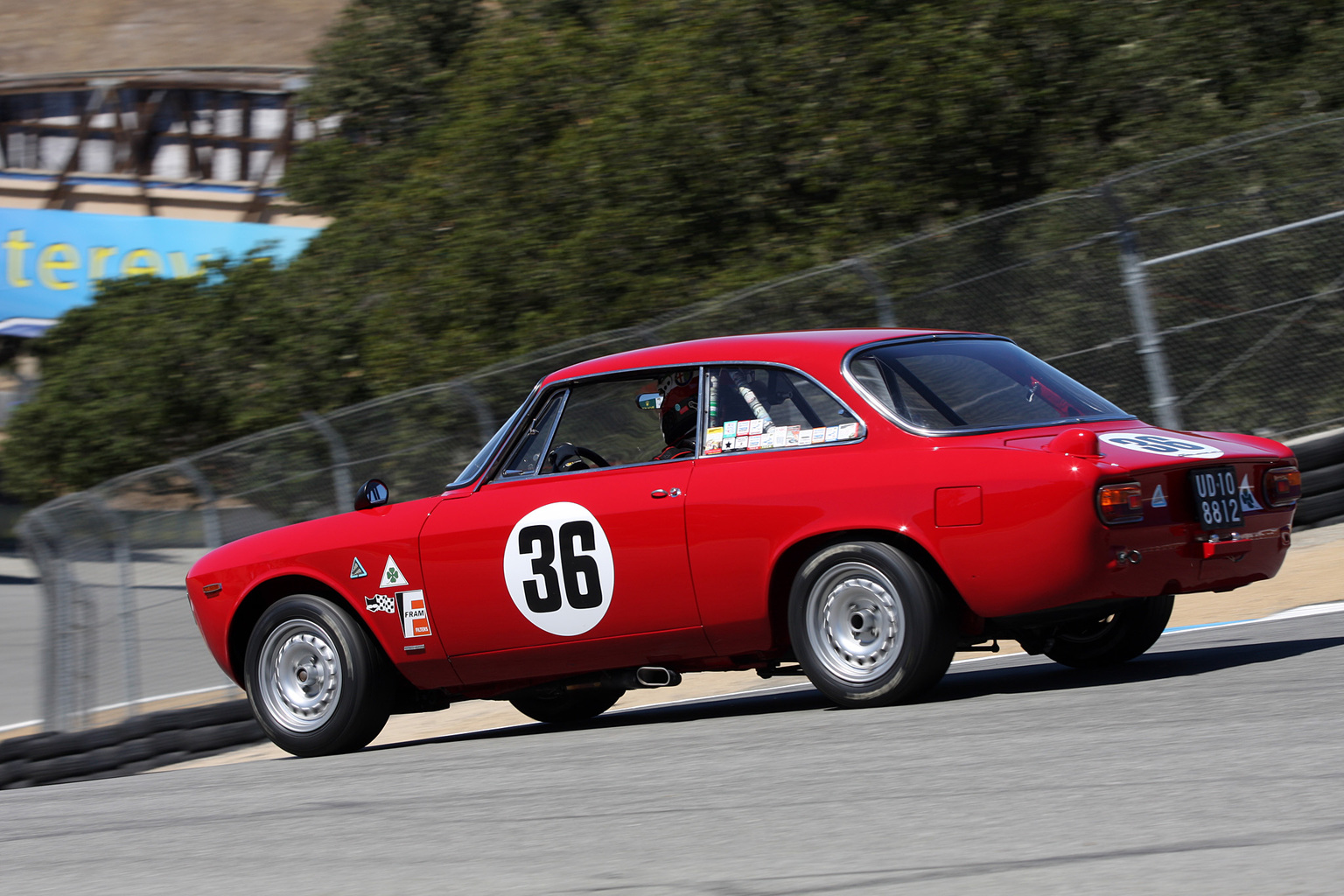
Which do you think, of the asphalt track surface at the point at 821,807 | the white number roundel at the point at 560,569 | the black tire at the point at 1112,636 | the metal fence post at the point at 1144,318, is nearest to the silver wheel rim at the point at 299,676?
the asphalt track surface at the point at 821,807

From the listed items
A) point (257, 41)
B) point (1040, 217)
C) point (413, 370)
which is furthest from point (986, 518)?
point (257, 41)

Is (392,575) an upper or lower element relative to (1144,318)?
lower

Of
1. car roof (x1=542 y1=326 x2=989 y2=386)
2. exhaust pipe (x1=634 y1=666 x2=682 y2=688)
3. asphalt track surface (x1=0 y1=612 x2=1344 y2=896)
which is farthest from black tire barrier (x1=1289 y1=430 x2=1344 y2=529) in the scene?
exhaust pipe (x1=634 y1=666 x2=682 y2=688)

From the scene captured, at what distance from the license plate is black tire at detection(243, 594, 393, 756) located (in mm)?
3539

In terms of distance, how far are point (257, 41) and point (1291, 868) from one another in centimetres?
9997

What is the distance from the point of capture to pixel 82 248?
47.6 metres

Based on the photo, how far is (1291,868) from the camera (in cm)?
308

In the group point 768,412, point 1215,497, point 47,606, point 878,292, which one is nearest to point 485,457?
point 768,412

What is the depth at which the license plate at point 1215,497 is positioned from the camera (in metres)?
5.54

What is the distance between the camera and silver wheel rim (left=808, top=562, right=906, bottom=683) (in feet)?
18.5

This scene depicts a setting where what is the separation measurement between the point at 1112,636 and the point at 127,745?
6331 mm

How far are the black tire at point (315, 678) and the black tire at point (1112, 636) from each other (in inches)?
117

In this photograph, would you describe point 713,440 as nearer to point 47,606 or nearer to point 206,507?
point 206,507

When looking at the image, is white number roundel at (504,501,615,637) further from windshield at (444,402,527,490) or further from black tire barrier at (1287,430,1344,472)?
black tire barrier at (1287,430,1344,472)
